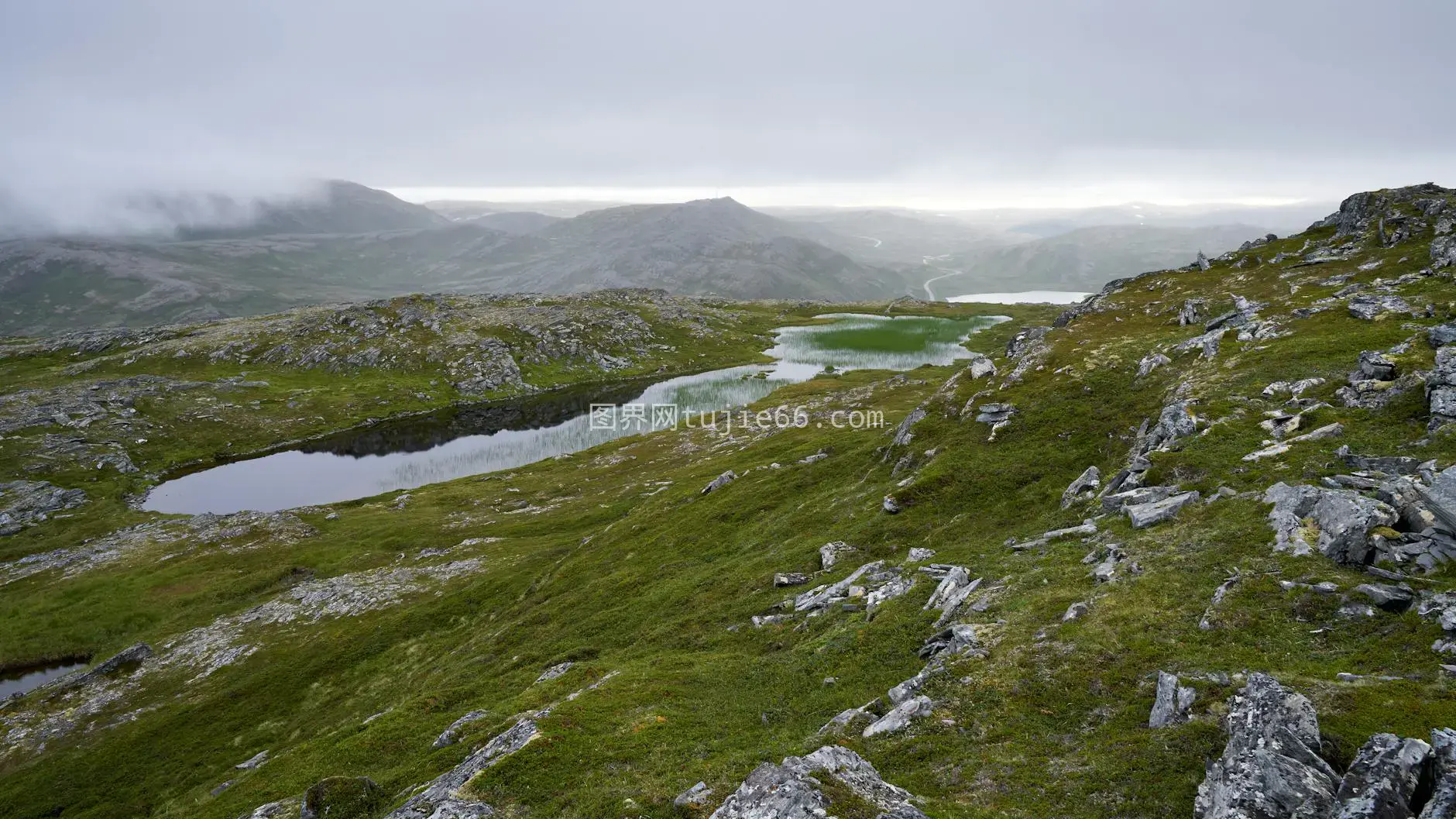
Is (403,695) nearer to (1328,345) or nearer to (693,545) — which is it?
(693,545)

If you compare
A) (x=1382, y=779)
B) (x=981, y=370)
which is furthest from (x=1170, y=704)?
(x=981, y=370)

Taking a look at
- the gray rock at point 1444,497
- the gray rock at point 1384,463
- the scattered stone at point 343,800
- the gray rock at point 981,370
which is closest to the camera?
the gray rock at point 1444,497

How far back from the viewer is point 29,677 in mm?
63094

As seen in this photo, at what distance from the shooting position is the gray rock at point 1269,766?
1308cm

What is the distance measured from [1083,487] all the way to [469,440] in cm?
13326

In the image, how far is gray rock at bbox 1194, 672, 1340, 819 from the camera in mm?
13078

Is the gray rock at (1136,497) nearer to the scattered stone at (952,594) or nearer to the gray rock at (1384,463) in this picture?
the gray rock at (1384,463)

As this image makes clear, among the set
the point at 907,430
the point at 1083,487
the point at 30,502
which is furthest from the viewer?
the point at 30,502

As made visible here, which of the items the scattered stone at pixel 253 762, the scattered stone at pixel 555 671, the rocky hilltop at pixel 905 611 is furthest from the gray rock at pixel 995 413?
the scattered stone at pixel 253 762

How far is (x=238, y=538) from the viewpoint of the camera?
88938 millimetres

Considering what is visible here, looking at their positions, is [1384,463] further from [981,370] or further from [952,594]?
[981,370]

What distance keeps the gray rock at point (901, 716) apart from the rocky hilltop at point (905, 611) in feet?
0.48

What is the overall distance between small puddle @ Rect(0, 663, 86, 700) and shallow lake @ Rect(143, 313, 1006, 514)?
4002 cm

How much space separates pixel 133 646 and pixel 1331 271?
13910 centimetres
